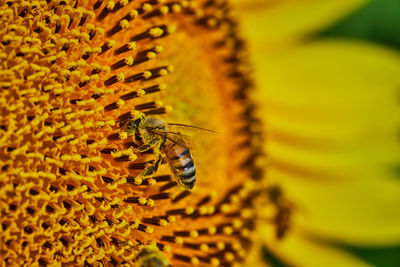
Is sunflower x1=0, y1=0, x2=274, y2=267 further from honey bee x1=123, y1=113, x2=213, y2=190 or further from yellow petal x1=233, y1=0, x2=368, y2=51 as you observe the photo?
yellow petal x1=233, y1=0, x2=368, y2=51

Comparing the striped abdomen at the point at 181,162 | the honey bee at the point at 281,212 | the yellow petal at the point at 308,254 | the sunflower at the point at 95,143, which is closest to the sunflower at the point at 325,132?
the yellow petal at the point at 308,254

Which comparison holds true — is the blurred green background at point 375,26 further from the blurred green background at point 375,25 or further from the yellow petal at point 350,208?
the yellow petal at point 350,208

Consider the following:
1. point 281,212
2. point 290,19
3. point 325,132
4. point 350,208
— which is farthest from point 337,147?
point 290,19


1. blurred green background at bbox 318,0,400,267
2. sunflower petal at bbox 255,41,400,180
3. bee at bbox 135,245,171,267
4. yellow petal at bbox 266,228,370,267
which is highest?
blurred green background at bbox 318,0,400,267

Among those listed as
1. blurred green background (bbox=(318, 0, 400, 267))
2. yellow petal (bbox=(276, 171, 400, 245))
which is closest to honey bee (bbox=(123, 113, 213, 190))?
yellow petal (bbox=(276, 171, 400, 245))

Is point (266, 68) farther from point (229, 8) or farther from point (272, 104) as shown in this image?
point (229, 8)

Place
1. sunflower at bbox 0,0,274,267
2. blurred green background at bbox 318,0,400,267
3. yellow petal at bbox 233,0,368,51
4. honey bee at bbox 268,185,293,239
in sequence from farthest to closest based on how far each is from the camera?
blurred green background at bbox 318,0,400,267 < yellow petal at bbox 233,0,368,51 < honey bee at bbox 268,185,293,239 < sunflower at bbox 0,0,274,267

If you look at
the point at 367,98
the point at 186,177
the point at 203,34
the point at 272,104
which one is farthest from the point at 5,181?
the point at 367,98
